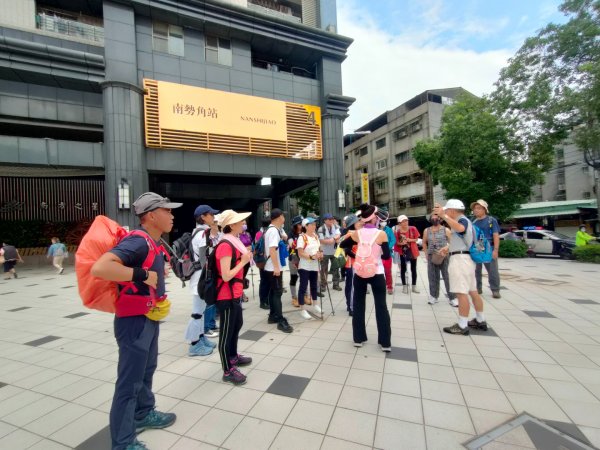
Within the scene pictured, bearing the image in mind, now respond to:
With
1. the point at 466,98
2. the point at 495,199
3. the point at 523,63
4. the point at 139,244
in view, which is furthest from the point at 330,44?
the point at 139,244

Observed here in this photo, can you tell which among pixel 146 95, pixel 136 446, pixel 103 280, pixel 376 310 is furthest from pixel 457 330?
pixel 146 95

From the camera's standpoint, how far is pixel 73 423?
8.21 feet

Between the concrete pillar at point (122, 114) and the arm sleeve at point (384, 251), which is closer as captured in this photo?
the arm sleeve at point (384, 251)

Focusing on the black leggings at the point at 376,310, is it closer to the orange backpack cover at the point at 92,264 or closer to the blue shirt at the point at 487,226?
the orange backpack cover at the point at 92,264

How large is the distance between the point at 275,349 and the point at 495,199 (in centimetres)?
1686

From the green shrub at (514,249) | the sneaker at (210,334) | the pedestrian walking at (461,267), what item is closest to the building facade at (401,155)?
the green shrub at (514,249)

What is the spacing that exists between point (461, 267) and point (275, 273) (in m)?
2.75

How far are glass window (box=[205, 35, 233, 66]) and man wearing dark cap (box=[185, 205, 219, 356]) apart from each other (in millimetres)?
13594

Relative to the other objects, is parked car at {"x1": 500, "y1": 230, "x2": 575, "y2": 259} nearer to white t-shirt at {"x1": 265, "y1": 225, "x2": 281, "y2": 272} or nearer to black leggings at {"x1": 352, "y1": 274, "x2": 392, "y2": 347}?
black leggings at {"x1": 352, "y1": 274, "x2": 392, "y2": 347}

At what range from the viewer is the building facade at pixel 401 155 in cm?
2969

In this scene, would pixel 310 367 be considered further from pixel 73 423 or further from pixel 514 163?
pixel 514 163

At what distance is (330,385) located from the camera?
9.73 ft

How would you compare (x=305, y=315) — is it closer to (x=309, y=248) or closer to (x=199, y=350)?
(x=309, y=248)

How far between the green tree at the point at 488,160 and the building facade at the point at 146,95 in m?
6.35
